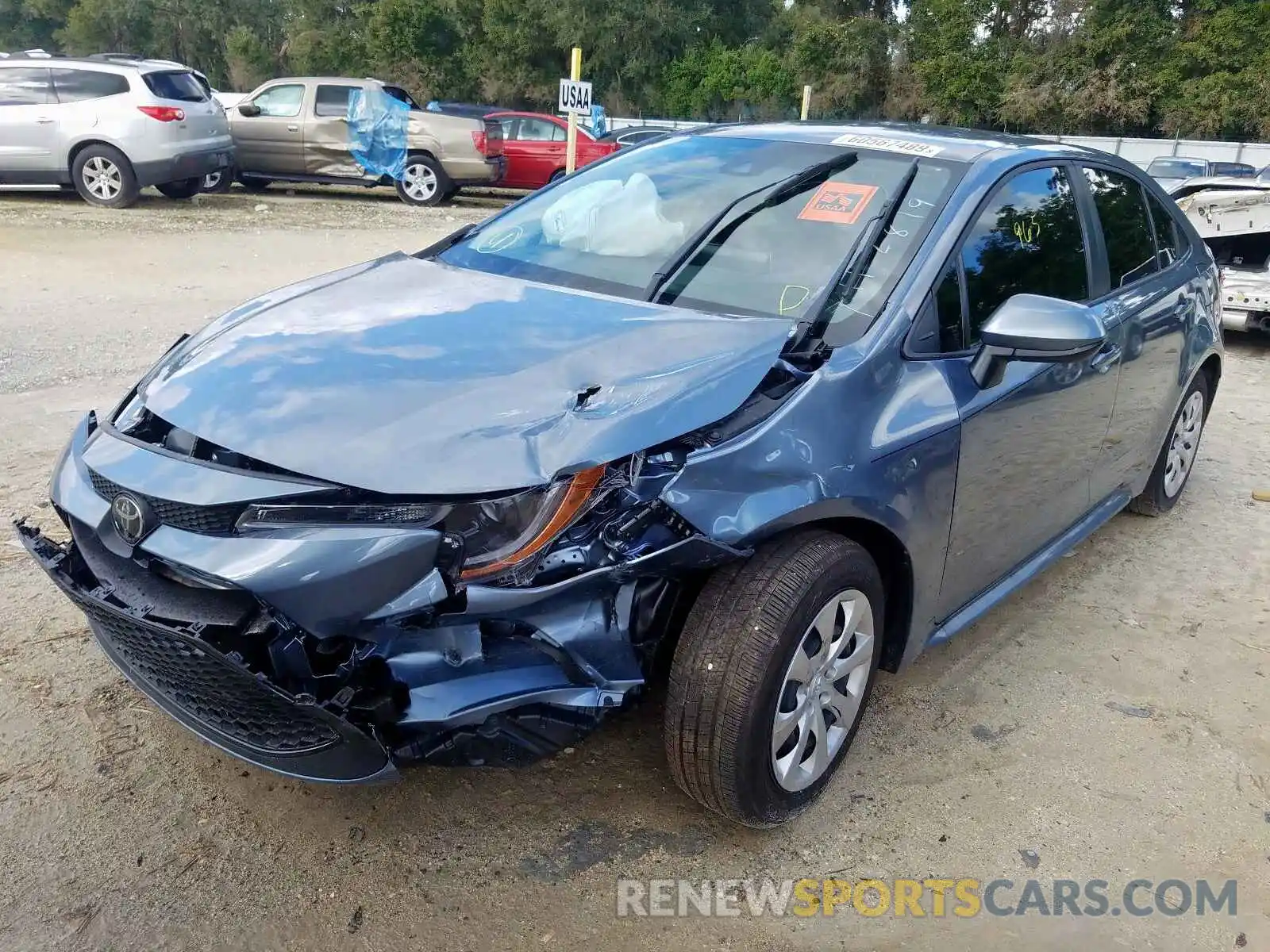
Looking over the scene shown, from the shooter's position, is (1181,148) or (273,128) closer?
(273,128)

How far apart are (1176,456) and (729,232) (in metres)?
2.84

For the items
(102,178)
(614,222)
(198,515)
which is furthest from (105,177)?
(198,515)

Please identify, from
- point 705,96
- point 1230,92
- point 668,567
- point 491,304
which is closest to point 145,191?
point 491,304

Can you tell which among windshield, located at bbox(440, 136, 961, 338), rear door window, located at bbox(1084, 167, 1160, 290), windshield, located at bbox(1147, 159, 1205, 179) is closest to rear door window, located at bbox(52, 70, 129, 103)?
windshield, located at bbox(440, 136, 961, 338)

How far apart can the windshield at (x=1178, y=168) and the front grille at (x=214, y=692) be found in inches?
811

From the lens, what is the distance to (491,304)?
9.24 ft

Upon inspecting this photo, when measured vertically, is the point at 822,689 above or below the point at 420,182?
below

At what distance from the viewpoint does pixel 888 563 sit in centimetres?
274

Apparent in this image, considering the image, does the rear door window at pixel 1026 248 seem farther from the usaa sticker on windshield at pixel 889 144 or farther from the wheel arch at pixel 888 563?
the wheel arch at pixel 888 563

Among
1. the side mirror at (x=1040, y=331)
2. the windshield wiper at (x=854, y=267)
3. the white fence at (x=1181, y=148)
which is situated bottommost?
the side mirror at (x=1040, y=331)

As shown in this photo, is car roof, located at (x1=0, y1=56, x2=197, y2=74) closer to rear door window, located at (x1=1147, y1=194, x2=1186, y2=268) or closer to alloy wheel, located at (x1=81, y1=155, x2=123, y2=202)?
alloy wheel, located at (x1=81, y1=155, x2=123, y2=202)

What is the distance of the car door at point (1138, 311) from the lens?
3.61m

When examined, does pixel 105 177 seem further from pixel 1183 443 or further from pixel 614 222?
pixel 1183 443

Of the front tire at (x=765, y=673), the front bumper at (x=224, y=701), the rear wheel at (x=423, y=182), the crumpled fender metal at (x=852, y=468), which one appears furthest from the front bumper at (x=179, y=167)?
the front tire at (x=765, y=673)
